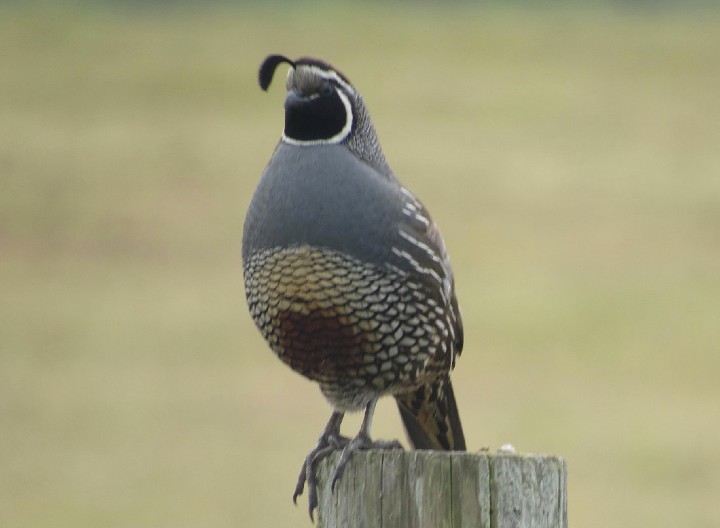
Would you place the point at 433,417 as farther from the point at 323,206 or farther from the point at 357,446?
the point at 323,206

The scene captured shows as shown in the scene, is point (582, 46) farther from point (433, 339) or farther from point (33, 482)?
point (433, 339)

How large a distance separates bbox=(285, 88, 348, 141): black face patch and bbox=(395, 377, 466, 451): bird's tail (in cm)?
94

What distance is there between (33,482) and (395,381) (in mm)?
9732

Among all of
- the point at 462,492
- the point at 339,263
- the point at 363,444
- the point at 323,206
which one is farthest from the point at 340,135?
the point at 462,492

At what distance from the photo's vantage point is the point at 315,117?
479cm

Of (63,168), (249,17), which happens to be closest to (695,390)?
(63,168)

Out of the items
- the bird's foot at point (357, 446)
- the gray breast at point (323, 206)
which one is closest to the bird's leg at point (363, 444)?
the bird's foot at point (357, 446)

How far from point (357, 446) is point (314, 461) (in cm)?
24

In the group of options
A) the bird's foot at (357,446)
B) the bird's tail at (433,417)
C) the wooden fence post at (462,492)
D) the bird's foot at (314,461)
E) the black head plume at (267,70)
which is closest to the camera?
the wooden fence post at (462,492)

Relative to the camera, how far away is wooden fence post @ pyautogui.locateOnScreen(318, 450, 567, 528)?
3.59 m

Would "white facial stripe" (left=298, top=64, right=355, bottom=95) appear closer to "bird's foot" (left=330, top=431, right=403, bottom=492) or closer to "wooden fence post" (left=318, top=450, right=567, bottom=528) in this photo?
"bird's foot" (left=330, top=431, right=403, bottom=492)

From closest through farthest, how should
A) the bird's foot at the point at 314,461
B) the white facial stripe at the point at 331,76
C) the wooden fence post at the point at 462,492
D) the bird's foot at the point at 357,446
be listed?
the wooden fence post at the point at 462,492 → the bird's foot at the point at 357,446 → the bird's foot at the point at 314,461 → the white facial stripe at the point at 331,76

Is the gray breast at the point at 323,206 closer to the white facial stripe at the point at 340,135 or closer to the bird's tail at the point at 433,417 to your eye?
the white facial stripe at the point at 340,135

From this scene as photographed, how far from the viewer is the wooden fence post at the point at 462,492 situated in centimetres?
359
